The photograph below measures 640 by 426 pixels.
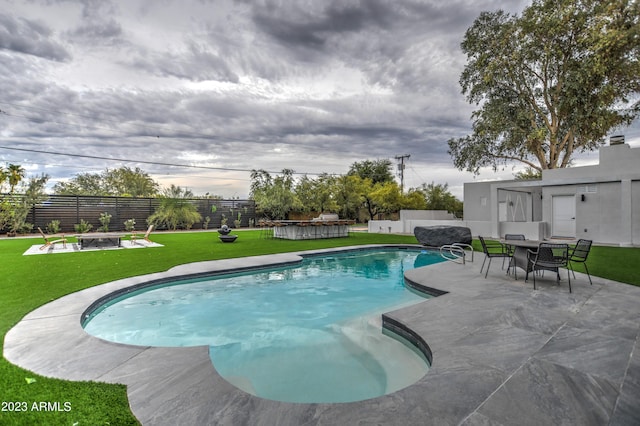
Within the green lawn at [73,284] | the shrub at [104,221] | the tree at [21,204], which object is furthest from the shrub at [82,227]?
the green lawn at [73,284]

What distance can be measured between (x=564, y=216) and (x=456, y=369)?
14886 mm

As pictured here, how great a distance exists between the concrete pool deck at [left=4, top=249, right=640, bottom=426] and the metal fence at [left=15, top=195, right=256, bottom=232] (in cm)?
1648

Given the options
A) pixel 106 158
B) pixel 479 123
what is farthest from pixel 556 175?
pixel 106 158

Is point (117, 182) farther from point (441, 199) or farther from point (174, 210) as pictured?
point (441, 199)

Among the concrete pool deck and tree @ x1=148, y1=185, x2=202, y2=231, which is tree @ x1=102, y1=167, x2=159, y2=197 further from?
the concrete pool deck

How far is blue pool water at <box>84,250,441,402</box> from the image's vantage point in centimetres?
330

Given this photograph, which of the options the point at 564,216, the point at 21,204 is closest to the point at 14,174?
the point at 21,204

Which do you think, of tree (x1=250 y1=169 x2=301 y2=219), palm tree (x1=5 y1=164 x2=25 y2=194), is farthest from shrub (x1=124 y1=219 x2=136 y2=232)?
tree (x1=250 y1=169 x2=301 y2=219)

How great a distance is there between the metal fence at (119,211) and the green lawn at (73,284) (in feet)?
24.4

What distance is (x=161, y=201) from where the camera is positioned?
2073cm

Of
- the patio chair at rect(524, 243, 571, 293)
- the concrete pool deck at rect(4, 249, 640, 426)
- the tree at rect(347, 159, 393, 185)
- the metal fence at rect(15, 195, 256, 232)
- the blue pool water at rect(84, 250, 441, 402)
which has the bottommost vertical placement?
the blue pool water at rect(84, 250, 441, 402)

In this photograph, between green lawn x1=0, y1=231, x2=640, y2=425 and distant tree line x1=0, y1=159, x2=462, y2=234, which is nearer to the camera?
green lawn x1=0, y1=231, x2=640, y2=425

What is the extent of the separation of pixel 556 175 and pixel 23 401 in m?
18.1

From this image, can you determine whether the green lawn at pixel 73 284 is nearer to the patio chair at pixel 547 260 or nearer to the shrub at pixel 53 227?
the patio chair at pixel 547 260
